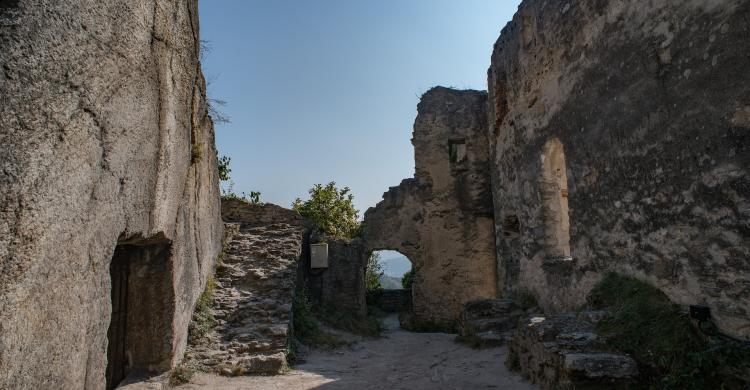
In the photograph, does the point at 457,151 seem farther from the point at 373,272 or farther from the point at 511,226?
the point at 373,272

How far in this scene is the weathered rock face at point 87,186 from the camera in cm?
211

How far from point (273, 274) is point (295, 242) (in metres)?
1.21

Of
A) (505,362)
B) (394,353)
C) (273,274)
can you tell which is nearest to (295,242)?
(273,274)

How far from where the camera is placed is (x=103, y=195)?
2.96 metres

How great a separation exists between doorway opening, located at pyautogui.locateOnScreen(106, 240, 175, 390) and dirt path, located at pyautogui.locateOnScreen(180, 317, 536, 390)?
0.51 m

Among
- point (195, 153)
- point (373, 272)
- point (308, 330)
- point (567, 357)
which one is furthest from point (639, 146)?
Result: point (373, 272)

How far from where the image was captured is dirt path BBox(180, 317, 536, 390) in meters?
5.18

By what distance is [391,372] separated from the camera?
600 centimetres

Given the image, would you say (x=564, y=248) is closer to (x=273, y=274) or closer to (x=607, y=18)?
(x=607, y=18)

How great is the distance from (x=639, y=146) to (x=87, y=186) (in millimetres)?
5142

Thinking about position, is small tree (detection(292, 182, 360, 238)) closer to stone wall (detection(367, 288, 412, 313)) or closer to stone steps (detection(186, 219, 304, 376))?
stone wall (detection(367, 288, 412, 313))

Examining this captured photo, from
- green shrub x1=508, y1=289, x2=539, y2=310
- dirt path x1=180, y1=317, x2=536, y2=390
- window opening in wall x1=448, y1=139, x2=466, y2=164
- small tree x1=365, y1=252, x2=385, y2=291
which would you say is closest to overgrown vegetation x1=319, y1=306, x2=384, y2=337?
dirt path x1=180, y1=317, x2=536, y2=390

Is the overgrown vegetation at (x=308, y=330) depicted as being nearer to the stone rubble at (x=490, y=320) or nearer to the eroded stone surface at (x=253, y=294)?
the eroded stone surface at (x=253, y=294)

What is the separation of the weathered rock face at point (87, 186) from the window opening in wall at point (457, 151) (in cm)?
779
